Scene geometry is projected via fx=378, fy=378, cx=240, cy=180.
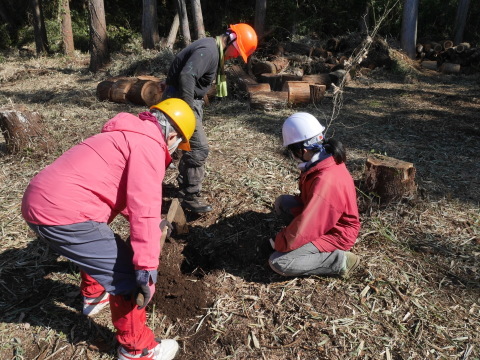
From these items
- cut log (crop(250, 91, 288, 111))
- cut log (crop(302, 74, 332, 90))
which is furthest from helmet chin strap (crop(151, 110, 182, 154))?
cut log (crop(302, 74, 332, 90))

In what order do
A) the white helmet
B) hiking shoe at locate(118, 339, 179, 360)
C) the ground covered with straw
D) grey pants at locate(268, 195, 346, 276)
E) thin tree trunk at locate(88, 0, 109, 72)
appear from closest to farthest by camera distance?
hiking shoe at locate(118, 339, 179, 360), the ground covered with straw, the white helmet, grey pants at locate(268, 195, 346, 276), thin tree trunk at locate(88, 0, 109, 72)

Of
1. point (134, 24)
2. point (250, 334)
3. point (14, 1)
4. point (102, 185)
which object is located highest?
point (14, 1)

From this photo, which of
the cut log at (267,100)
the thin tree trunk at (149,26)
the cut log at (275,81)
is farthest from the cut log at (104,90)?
the thin tree trunk at (149,26)

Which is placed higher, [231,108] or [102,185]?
[102,185]

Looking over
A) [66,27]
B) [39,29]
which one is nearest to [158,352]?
[66,27]

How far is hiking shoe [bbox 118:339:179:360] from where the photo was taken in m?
2.36

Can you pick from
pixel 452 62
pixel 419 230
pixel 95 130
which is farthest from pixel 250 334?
pixel 452 62

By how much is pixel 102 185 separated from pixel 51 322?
1.33m

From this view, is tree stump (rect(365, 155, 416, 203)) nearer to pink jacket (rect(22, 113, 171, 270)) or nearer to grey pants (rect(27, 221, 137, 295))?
pink jacket (rect(22, 113, 171, 270))

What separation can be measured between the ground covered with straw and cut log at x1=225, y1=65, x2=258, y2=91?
10.1 feet

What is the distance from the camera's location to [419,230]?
143 inches

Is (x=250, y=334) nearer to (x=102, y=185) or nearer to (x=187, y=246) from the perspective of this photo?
(x=187, y=246)

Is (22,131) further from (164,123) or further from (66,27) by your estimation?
(66,27)

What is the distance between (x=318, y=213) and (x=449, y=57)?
12343 mm
